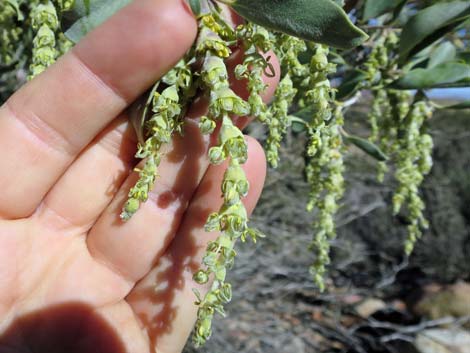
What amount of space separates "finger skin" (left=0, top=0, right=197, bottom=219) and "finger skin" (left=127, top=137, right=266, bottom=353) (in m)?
0.27

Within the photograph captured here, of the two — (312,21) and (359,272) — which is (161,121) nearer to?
(312,21)

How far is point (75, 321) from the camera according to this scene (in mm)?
1166

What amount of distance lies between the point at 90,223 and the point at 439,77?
88 centimetres

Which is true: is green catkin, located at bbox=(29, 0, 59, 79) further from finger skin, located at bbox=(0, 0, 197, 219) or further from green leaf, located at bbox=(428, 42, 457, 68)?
green leaf, located at bbox=(428, 42, 457, 68)

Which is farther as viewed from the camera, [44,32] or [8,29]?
[8,29]

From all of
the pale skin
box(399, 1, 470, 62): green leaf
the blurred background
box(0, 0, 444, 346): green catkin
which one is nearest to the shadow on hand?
the pale skin

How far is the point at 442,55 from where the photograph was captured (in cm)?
122

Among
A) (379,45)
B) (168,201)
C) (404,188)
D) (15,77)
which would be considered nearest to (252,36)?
(168,201)

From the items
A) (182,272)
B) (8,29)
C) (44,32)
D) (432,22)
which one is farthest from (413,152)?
(8,29)

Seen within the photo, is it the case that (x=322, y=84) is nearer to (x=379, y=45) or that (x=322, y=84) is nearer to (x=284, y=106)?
(x=284, y=106)

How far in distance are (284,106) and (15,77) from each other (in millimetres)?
1468

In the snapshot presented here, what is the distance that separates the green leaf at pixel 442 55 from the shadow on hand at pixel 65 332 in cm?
102

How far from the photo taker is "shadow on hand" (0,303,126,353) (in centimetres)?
112

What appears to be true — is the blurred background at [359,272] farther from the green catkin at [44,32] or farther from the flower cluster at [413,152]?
the green catkin at [44,32]
